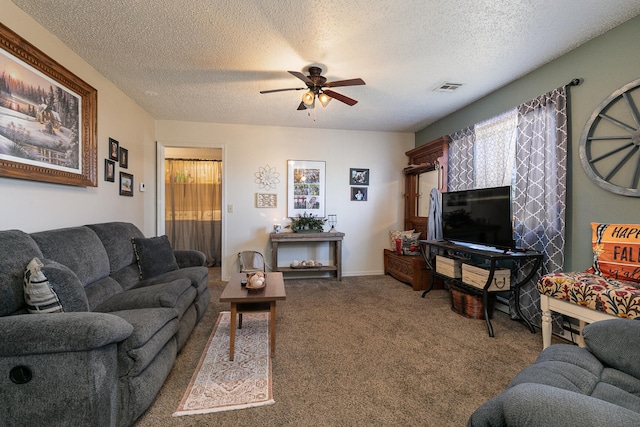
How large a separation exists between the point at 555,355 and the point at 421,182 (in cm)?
349

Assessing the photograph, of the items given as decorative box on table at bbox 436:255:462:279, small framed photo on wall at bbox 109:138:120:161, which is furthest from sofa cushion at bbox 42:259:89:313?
decorative box on table at bbox 436:255:462:279

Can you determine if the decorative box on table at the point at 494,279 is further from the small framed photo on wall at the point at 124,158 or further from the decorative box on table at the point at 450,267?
the small framed photo on wall at the point at 124,158

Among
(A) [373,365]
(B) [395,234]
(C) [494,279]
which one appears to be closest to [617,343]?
(A) [373,365]

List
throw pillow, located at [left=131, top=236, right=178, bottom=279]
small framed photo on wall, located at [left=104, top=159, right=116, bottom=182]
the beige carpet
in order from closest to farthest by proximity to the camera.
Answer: the beige carpet, throw pillow, located at [left=131, top=236, right=178, bottom=279], small framed photo on wall, located at [left=104, top=159, right=116, bottom=182]

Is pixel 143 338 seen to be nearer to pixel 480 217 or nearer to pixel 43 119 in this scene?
pixel 43 119

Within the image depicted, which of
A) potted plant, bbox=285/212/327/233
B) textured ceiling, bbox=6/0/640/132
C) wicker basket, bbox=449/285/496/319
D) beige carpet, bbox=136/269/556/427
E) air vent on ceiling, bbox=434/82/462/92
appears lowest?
beige carpet, bbox=136/269/556/427

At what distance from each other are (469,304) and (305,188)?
114 inches

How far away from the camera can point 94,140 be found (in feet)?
8.32

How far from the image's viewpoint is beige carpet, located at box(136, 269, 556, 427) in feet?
4.93

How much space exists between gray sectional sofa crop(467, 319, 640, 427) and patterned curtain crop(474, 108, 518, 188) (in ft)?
6.95

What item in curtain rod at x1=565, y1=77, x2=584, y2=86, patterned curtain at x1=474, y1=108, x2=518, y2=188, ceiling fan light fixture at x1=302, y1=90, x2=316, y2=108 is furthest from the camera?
patterned curtain at x1=474, y1=108, x2=518, y2=188

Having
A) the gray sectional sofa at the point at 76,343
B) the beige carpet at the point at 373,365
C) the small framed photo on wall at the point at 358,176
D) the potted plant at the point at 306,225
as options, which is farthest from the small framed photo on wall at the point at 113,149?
A: the small framed photo on wall at the point at 358,176

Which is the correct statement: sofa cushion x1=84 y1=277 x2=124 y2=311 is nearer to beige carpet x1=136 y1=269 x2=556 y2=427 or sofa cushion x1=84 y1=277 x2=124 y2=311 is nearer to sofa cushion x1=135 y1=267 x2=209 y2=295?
sofa cushion x1=135 y1=267 x2=209 y2=295

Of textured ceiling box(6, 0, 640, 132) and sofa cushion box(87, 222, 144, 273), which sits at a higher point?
textured ceiling box(6, 0, 640, 132)
